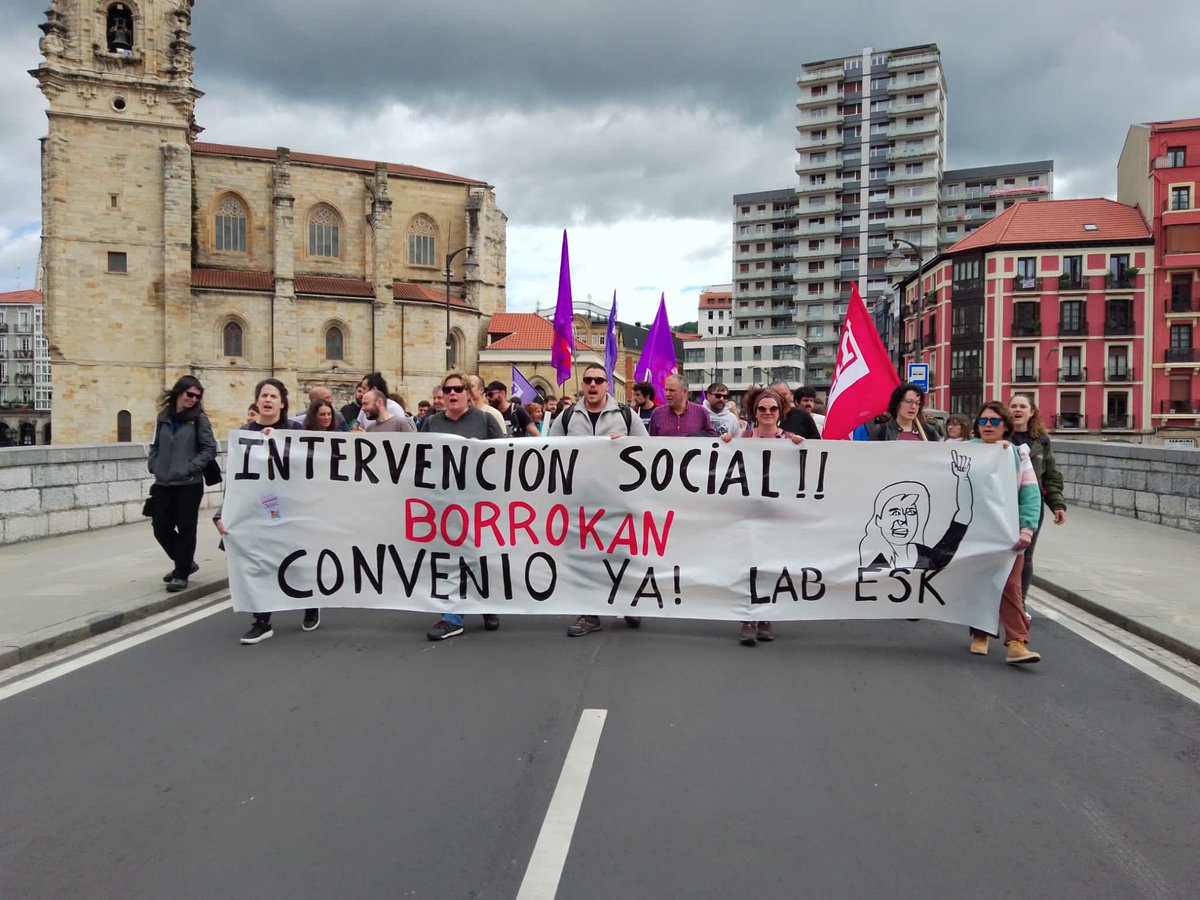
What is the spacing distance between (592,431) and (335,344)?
51.9 m

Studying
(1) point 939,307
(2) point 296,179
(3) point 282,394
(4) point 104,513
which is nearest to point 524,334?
(2) point 296,179

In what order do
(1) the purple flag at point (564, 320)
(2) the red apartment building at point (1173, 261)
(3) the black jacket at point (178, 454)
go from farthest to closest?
(2) the red apartment building at point (1173, 261) < (1) the purple flag at point (564, 320) < (3) the black jacket at point (178, 454)

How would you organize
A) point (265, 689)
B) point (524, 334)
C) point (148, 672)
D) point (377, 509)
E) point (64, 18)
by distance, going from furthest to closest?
point (524, 334) < point (64, 18) < point (377, 509) < point (148, 672) < point (265, 689)

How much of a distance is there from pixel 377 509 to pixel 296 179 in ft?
184

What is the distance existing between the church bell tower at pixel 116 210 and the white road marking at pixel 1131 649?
5174 centimetres

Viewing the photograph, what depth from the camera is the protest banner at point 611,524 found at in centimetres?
652

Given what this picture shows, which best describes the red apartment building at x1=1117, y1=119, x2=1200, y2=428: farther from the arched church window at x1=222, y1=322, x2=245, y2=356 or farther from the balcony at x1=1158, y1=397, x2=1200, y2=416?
the arched church window at x1=222, y1=322, x2=245, y2=356

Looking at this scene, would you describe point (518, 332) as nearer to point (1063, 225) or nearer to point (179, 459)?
point (1063, 225)

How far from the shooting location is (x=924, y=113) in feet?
312

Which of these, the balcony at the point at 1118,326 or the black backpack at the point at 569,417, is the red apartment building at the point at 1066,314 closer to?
the balcony at the point at 1118,326

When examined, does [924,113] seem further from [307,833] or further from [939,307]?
[307,833]

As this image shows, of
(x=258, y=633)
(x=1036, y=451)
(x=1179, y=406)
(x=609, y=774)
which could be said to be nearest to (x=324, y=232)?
(x=1179, y=406)

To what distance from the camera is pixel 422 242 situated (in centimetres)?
6091

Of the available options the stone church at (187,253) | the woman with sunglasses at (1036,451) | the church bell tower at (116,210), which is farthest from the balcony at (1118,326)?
the woman with sunglasses at (1036,451)
